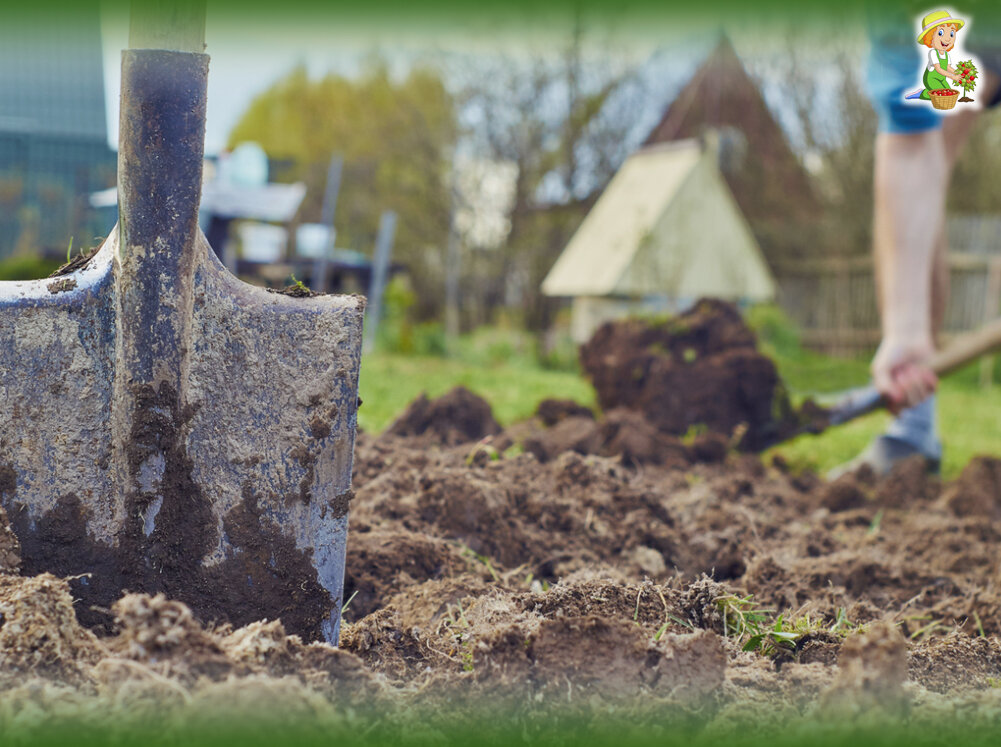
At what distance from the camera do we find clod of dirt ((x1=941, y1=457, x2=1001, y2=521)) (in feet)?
9.84

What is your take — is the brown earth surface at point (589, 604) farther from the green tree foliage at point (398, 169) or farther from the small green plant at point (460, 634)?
the green tree foliage at point (398, 169)

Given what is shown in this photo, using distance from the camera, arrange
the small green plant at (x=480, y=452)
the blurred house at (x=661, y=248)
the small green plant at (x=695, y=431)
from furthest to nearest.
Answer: the blurred house at (x=661, y=248)
the small green plant at (x=695, y=431)
the small green plant at (x=480, y=452)

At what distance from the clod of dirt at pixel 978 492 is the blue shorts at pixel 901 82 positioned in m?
1.28

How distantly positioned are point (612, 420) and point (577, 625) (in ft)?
7.02

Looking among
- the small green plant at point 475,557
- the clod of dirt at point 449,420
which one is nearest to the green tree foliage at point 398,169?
the clod of dirt at point 449,420

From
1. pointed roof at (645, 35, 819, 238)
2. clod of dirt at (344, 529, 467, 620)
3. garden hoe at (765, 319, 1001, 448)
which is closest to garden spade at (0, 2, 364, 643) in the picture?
clod of dirt at (344, 529, 467, 620)

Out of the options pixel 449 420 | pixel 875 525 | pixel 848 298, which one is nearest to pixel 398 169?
pixel 848 298

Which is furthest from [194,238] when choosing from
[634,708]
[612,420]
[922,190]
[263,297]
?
[922,190]

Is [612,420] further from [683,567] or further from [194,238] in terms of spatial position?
[194,238]

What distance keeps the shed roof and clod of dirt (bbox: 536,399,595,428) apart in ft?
13.9

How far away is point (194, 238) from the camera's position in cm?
152

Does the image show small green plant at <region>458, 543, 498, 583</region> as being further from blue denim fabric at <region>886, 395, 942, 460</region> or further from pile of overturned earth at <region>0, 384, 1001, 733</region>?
blue denim fabric at <region>886, 395, 942, 460</region>

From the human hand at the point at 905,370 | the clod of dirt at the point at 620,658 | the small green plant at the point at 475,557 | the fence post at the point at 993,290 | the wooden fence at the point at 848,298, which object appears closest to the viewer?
the clod of dirt at the point at 620,658

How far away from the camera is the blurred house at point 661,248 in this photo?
8.00 meters
